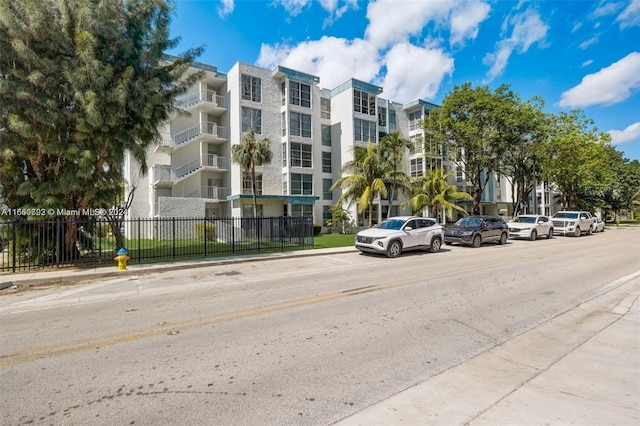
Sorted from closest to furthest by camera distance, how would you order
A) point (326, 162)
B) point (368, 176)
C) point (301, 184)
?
point (368, 176) < point (301, 184) < point (326, 162)

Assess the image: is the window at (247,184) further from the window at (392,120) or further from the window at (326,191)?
the window at (392,120)

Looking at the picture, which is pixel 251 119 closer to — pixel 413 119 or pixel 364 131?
pixel 364 131

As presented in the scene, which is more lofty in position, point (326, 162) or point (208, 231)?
point (326, 162)

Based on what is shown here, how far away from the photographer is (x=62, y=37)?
1137 cm

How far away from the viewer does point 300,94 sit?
31.2 m

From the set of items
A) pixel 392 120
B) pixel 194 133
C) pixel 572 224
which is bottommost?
pixel 572 224

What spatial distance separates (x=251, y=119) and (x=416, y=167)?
68.4ft

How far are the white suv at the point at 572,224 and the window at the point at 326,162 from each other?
2042cm

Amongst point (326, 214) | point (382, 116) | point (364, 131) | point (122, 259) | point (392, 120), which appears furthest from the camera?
point (392, 120)

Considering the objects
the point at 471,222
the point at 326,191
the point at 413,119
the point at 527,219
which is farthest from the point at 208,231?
the point at 413,119

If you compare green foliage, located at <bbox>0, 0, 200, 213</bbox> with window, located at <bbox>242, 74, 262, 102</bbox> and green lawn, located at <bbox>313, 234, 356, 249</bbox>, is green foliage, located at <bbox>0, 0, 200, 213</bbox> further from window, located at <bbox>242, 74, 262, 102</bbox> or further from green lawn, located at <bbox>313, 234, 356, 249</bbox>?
window, located at <bbox>242, 74, 262, 102</bbox>

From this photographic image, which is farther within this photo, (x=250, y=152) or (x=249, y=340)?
(x=250, y=152)

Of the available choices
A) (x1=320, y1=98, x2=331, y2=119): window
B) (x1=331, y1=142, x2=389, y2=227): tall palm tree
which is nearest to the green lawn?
Result: (x1=331, y1=142, x2=389, y2=227): tall palm tree

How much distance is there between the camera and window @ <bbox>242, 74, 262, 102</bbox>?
94.4ft
